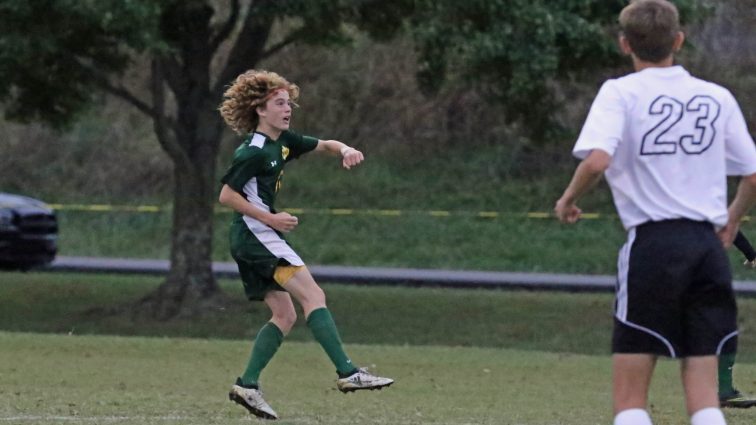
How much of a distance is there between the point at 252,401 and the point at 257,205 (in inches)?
44.0

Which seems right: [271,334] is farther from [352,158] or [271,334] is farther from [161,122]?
[161,122]

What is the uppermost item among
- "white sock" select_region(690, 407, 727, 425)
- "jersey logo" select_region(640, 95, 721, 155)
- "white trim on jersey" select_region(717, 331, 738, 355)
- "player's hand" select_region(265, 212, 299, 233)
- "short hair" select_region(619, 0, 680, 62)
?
"short hair" select_region(619, 0, 680, 62)

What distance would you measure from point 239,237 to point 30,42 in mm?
9752

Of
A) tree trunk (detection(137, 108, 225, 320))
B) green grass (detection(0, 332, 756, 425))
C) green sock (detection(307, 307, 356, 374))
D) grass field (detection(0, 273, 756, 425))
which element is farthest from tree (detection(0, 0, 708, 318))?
green sock (detection(307, 307, 356, 374))

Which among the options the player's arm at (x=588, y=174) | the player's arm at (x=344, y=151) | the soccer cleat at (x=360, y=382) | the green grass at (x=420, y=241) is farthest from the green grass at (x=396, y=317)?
the player's arm at (x=588, y=174)

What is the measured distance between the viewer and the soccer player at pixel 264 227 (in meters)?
8.55

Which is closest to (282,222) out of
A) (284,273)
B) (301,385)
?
(284,273)

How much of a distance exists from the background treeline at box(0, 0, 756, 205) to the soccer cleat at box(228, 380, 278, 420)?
24.7 meters

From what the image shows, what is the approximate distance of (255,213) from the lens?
8.49 meters

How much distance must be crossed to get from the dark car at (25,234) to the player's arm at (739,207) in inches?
717

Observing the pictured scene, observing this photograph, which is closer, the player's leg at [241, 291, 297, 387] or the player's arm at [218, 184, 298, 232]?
the player's arm at [218, 184, 298, 232]

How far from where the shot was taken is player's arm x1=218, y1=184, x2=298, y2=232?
333 inches

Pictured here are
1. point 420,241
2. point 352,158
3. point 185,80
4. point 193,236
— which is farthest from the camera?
point 420,241

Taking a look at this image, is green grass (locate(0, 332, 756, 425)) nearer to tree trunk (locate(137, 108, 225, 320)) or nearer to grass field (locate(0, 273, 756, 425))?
grass field (locate(0, 273, 756, 425))
